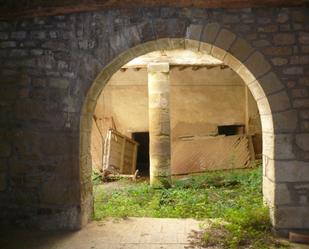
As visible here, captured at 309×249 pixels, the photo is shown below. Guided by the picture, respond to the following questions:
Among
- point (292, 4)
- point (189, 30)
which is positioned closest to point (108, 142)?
point (189, 30)

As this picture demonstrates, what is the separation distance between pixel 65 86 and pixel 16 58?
835 millimetres

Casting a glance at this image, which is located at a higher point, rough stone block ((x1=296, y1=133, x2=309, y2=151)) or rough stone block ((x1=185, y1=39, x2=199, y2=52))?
rough stone block ((x1=185, y1=39, x2=199, y2=52))

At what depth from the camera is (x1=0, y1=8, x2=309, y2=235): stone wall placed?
14.4ft

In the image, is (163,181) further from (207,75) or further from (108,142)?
(207,75)

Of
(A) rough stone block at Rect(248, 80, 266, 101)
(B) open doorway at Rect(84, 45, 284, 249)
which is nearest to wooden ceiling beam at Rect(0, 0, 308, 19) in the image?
(A) rough stone block at Rect(248, 80, 266, 101)

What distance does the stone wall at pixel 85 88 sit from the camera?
438cm

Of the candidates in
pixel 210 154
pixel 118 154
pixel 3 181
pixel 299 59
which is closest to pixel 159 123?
pixel 118 154

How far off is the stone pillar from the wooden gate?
5.40 feet

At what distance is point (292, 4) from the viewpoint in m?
4.39

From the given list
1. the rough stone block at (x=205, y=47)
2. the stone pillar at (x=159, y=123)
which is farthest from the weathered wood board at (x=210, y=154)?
the rough stone block at (x=205, y=47)

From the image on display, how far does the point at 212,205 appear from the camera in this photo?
6.25 meters

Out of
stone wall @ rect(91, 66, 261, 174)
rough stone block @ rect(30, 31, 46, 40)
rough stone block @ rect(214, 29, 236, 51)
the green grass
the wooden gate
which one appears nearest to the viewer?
the green grass

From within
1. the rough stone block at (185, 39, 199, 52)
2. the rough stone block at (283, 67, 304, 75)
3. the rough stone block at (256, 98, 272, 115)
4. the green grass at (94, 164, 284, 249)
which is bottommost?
the green grass at (94, 164, 284, 249)

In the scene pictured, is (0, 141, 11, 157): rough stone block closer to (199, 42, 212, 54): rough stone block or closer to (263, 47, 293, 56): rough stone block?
(199, 42, 212, 54): rough stone block
